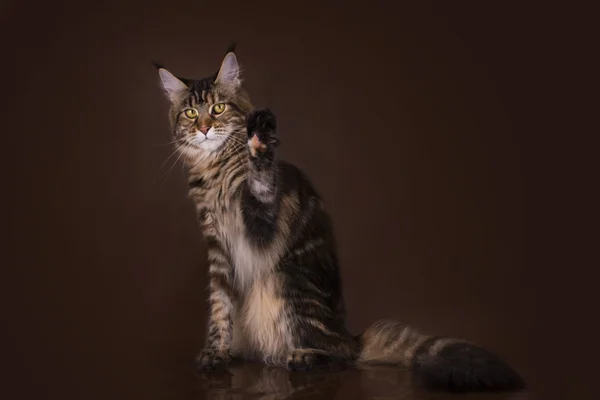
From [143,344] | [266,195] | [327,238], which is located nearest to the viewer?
[266,195]

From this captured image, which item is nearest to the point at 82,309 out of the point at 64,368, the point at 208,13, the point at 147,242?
the point at 147,242

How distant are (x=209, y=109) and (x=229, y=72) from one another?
10.1 inches

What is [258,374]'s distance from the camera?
132 inches

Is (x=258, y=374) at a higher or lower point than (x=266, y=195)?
lower

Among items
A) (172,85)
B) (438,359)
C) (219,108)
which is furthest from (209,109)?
(438,359)

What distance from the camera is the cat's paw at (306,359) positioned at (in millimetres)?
3318

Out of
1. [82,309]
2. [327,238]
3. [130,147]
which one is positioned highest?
[130,147]

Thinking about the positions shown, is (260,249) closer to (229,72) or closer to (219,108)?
(219,108)

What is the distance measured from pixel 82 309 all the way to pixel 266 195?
6.36ft

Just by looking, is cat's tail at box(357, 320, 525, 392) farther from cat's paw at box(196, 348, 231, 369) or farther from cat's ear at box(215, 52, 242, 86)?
cat's ear at box(215, 52, 242, 86)

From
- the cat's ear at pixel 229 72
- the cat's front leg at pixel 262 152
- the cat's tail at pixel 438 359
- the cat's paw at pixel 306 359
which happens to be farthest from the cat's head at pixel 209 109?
the cat's tail at pixel 438 359

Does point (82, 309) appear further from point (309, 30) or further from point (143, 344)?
point (309, 30)

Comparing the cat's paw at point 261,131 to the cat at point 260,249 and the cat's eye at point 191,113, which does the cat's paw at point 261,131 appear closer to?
the cat at point 260,249

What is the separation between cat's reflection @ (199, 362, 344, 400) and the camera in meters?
2.92
